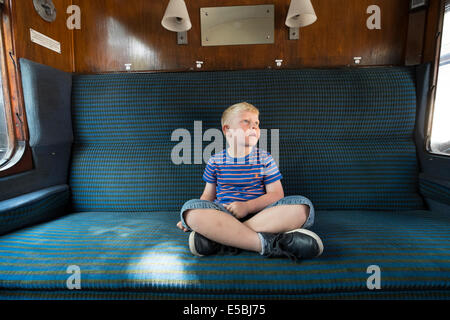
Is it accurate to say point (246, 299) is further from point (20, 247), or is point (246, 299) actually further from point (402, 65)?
point (402, 65)

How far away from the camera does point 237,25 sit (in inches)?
76.6

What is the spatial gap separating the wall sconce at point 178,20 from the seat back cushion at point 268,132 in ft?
1.31

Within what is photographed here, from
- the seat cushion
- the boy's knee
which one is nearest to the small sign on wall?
the seat cushion

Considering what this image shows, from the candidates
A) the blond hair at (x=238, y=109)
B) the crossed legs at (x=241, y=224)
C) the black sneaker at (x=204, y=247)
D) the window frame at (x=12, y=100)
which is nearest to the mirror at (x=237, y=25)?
the blond hair at (x=238, y=109)

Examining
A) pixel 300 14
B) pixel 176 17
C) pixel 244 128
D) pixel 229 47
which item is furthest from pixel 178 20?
pixel 244 128

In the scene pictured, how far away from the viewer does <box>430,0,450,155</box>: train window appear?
1.67 meters

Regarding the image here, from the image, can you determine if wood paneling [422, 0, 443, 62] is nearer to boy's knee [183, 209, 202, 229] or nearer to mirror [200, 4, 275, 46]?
mirror [200, 4, 275, 46]

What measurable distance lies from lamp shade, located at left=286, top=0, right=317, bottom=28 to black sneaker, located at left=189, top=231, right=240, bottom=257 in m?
1.73

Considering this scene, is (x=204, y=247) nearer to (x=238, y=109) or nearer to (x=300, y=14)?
(x=238, y=109)

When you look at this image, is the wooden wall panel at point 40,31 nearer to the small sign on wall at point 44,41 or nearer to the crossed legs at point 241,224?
the small sign on wall at point 44,41

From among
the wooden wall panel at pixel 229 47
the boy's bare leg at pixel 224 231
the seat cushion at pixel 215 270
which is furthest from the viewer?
the wooden wall panel at pixel 229 47

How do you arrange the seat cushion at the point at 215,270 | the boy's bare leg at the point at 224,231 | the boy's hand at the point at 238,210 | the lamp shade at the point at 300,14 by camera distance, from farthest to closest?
the lamp shade at the point at 300,14 → the boy's hand at the point at 238,210 → the boy's bare leg at the point at 224,231 → the seat cushion at the point at 215,270

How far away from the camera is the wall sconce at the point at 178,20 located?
174 cm
